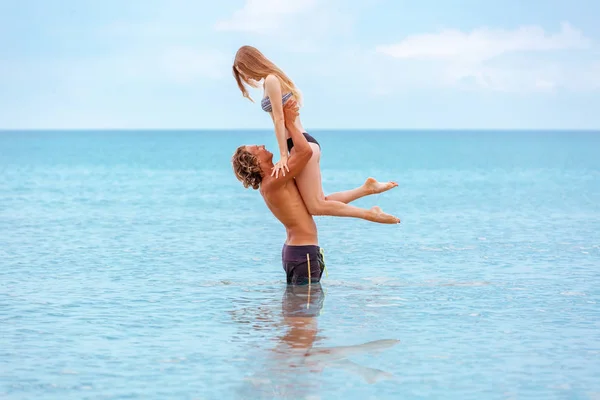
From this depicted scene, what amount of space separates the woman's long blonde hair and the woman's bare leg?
645 millimetres

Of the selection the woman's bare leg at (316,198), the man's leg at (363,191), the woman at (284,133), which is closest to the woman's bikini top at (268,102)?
the woman at (284,133)

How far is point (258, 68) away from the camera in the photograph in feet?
32.1

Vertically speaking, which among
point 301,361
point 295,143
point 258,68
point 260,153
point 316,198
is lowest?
point 301,361

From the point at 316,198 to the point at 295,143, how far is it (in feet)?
2.33

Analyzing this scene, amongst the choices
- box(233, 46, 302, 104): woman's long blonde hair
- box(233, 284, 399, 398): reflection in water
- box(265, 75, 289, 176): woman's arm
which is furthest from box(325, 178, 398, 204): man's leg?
box(233, 284, 399, 398): reflection in water

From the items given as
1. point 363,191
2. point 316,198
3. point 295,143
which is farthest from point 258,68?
point 363,191

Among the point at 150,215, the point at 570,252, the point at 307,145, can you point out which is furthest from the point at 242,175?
the point at 150,215

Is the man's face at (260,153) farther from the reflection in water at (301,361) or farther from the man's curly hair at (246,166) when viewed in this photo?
the reflection in water at (301,361)

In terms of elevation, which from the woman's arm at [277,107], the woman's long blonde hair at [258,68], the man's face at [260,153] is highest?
the woman's long blonde hair at [258,68]

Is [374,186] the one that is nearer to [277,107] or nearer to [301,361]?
[277,107]

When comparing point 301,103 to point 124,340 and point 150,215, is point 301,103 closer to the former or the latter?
point 124,340

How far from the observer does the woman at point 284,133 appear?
380 inches

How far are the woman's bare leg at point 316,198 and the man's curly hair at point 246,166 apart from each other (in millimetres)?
450

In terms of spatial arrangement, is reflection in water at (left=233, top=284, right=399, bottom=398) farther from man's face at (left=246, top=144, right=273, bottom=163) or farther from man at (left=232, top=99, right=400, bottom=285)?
man's face at (left=246, top=144, right=273, bottom=163)
